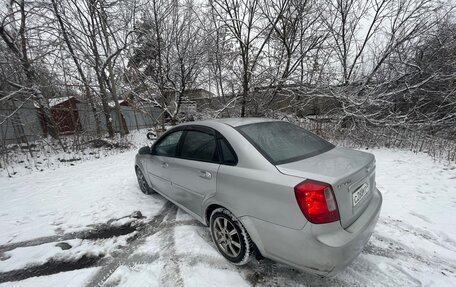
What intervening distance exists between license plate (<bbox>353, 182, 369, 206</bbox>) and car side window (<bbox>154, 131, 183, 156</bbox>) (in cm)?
231

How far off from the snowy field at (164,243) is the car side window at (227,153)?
3.76 ft

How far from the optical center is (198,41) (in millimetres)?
10648

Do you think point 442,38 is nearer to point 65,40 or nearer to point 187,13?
point 187,13

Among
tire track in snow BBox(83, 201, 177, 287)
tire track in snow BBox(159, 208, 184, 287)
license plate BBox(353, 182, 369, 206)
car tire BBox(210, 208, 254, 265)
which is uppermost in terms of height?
license plate BBox(353, 182, 369, 206)

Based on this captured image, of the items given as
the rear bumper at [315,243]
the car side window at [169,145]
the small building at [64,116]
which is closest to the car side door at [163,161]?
the car side window at [169,145]

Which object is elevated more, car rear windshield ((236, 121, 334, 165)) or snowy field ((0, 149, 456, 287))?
car rear windshield ((236, 121, 334, 165))

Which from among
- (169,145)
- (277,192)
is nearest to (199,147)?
(169,145)

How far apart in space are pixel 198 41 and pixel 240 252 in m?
10.9

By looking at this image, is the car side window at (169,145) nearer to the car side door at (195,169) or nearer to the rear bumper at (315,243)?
the car side door at (195,169)

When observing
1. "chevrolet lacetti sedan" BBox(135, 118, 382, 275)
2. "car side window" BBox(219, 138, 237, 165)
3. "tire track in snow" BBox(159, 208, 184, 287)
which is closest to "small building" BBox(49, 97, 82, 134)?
"tire track in snow" BBox(159, 208, 184, 287)

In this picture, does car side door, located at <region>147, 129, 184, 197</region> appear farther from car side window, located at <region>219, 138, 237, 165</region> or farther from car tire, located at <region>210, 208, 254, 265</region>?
car tire, located at <region>210, 208, 254, 265</region>

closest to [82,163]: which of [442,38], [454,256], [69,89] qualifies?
[69,89]

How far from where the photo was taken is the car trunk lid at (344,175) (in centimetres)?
163

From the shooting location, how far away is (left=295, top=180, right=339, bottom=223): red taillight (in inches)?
61.2
